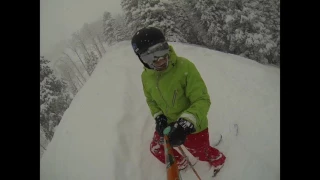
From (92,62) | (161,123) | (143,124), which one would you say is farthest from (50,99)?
(161,123)

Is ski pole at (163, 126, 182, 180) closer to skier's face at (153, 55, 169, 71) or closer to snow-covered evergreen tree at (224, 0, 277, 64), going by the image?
skier's face at (153, 55, 169, 71)

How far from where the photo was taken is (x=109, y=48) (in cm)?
221

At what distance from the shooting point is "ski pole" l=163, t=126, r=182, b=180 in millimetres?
1815

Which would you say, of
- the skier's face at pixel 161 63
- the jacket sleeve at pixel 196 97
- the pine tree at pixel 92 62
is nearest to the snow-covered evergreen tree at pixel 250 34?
the jacket sleeve at pixel 196 97

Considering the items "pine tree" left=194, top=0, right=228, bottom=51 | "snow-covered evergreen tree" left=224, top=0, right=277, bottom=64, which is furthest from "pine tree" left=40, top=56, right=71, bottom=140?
"snow-covered evergreen tree" left=224, top=0, right=277, bottom=64

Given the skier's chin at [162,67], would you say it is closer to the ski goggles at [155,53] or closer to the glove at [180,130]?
the ski goggles at [155,53]

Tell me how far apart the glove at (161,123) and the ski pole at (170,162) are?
52mm

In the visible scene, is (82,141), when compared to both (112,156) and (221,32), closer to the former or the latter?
(112,156)

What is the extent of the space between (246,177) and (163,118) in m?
0.58

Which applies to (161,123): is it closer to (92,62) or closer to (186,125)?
(186,125)

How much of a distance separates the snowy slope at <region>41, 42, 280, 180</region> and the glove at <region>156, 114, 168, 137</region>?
0.53ft

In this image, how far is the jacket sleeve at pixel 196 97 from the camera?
179 cm

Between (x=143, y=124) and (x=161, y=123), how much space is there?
206 mm

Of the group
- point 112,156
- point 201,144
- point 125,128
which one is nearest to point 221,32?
point 201,144
